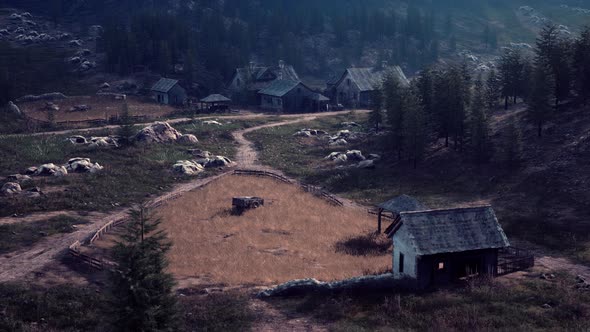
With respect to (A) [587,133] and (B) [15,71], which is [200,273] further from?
(B) [15,71]

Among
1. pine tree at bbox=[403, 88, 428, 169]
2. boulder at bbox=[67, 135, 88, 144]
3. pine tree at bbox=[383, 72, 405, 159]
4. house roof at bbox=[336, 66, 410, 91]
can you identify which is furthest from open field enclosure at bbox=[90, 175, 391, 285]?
house roof at bbox=[336, 66, 410, 91]

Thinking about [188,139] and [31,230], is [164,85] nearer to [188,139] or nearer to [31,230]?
[188,139]

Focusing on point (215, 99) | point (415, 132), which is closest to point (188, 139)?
point (215, 99)

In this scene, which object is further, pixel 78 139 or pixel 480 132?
pixel 78 139

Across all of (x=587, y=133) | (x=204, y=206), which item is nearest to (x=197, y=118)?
(x=204, y=206)

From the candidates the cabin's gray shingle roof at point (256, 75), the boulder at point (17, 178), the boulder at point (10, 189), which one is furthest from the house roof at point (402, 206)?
the cabin's gray shingle roof at point (256, 75)

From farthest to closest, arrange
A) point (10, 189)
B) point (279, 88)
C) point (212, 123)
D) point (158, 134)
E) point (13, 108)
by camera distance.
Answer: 1. point (279, 88)
2. point (13, 108)
3. point (212, 123)
4. point (158, 134)
5. point (10, 189)

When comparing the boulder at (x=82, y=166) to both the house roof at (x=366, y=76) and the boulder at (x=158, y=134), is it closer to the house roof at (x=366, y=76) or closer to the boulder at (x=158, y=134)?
the boulder at (x=158, y=134)

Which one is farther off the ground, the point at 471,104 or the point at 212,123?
the point at 471,104
